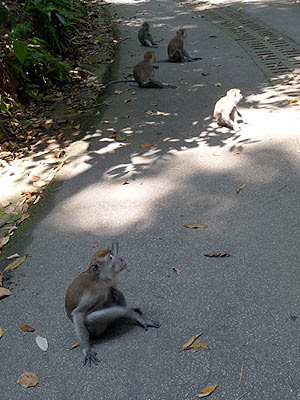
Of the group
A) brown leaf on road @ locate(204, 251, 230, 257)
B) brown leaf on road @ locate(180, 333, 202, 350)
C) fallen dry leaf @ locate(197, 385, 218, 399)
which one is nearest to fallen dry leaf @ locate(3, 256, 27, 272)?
brown leaf on road @ locate(204, 251, 230, 257)

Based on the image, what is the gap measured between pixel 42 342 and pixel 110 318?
51 cm

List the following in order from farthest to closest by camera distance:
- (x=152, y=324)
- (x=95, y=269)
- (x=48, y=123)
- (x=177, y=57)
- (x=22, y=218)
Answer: (x=177, y=57)
(x=48, y=123)
(x=22, y=218)
(x=152, y=324)
(x=95, y=269)

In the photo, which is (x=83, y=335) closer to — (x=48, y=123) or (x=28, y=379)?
(x=28, y=379)

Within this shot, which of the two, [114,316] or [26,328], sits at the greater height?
[114,316]

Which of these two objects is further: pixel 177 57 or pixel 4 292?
pixel 177 57

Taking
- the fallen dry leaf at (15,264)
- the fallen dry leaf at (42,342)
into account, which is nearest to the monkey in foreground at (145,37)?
the fallen dry leaf at (15,264)

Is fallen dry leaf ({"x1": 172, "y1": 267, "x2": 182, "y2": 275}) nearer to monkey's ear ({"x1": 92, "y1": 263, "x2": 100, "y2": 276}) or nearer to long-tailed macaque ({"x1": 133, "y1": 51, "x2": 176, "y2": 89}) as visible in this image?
monkey's ear ({"x1": 92, "y1": 263, "x2": 100, "y2": 276})

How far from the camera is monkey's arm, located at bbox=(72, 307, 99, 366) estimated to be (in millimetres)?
3014

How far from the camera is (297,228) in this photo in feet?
13.2

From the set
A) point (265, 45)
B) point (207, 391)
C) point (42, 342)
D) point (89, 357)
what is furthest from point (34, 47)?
point (207, 391)

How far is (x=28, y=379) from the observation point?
9.77 ft

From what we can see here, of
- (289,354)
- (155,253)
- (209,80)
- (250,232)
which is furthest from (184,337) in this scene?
(209,80)

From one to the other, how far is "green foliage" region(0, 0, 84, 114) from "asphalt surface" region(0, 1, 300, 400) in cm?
156

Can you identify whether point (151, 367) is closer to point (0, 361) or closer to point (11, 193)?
point (0, 361)
